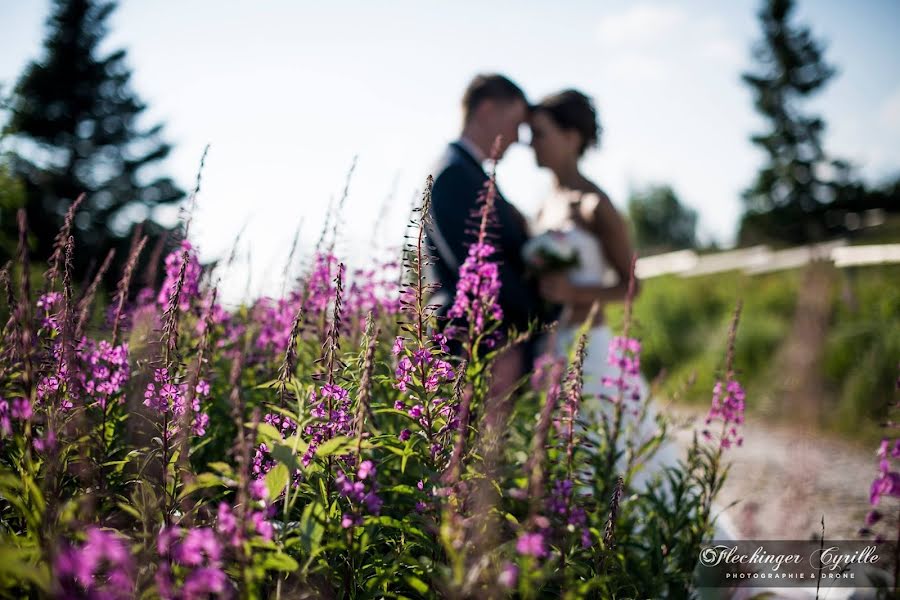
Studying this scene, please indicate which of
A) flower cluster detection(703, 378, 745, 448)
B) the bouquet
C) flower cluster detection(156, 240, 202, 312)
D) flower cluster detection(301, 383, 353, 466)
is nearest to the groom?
the bouquet

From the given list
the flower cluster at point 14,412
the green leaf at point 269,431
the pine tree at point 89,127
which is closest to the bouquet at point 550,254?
the green leaf at point 269,431

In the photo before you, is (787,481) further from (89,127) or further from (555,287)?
(89,127)

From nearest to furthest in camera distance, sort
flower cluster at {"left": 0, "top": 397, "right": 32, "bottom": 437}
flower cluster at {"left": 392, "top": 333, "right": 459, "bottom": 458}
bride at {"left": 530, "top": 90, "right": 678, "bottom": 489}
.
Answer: flower cluster at {"left": 0, "top": 397, "right": 32, "bottom": 437} → flower cluster at {"left": 392, "top": 333, "right": 459, "bottom": 458} → bride at {"left": 530, "top": 90, "right": 678, "bottom": 489}

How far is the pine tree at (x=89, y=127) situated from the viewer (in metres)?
23.5

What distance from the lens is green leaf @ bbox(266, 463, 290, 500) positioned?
149 centimetres

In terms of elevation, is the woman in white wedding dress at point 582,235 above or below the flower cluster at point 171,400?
above

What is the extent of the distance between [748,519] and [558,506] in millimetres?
1364

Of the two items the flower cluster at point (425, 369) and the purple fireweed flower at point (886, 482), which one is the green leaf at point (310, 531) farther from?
the purple fireweed flower at point (886, 482)

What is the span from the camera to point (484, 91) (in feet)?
15.3

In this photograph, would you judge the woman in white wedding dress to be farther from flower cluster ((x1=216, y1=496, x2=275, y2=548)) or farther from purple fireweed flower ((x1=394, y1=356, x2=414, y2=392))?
flower cluster ((x1=216, y1=496, x2=275, y2=548))

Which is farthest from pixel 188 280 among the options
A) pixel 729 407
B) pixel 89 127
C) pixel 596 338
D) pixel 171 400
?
pixel 89 127

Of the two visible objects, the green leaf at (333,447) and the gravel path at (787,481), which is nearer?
the green leaf at (333,447)

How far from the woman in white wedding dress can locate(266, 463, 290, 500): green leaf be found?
3291 millimetres

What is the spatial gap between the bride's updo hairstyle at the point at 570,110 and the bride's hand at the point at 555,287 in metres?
1.89
